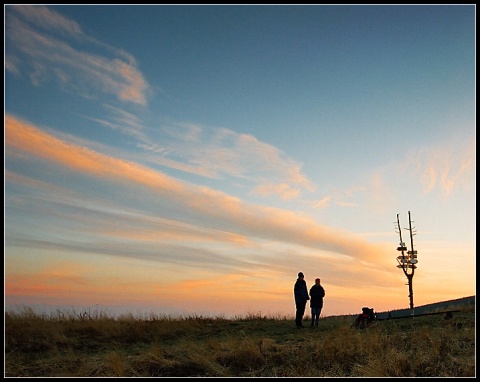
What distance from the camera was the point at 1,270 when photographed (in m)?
9.48

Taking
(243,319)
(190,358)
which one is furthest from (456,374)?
(243,319)

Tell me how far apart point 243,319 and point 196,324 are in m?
3.51

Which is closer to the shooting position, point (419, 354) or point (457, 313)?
point (419, 354)

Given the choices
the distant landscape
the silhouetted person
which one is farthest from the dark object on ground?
the silhouetted person

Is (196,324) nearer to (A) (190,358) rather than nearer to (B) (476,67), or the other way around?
(A) (190,358)

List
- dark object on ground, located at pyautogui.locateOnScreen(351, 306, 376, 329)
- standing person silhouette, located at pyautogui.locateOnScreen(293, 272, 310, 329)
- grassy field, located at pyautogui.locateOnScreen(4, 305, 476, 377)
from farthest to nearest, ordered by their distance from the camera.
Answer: standing person silhouette, located at pyautogui.locateOnScreen(293, 272, 310, 329) < dark object on ground, located at pyautogui.locateOnScreen(351, 306, 376, 329) < grassy field, located at pyautogui.locateOnScreen(4, 305, 476, 377)

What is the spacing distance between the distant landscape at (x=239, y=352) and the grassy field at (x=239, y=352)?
0.02 m

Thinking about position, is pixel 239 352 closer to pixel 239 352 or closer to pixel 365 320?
pixel 239 352

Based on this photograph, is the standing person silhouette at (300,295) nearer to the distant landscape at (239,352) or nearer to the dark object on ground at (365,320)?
the distant landscape at (239,352)

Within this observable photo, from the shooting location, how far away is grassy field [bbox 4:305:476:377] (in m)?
11.7

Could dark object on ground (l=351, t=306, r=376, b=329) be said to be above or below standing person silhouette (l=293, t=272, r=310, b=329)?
below

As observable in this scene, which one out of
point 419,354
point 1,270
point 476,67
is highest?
point 476,67

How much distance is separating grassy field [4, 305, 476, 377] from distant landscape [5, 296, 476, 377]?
0.02 meters

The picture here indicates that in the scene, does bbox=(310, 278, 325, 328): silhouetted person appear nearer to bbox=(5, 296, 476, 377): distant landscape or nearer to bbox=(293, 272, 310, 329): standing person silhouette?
bbox=(293, 272, 310, 329): standing person silhouette
